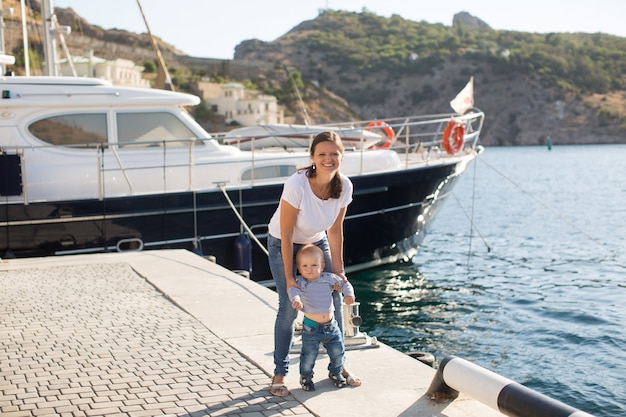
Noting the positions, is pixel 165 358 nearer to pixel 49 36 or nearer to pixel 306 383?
pixel 306 383

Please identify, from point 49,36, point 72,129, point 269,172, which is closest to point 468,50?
point 49,36

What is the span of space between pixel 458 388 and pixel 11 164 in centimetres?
799

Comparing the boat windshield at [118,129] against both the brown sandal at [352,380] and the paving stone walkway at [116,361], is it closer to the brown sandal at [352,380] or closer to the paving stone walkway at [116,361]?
the paving stone walkway at [116,361]

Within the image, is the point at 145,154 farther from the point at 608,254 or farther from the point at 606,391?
the point at 608,254

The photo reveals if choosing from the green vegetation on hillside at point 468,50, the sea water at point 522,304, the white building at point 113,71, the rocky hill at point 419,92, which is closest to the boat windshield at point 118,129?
the sea water at point 522,304

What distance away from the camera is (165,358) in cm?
585

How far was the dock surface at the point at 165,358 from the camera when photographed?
4.85 m

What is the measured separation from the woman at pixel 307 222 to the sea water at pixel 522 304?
438 centimetres

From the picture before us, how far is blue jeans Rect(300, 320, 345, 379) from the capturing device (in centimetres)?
503

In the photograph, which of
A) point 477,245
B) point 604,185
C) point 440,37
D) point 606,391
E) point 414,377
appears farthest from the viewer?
point 440,37

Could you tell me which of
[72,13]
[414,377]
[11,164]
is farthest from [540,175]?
[72,13]

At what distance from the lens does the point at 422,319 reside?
1222 centimetres

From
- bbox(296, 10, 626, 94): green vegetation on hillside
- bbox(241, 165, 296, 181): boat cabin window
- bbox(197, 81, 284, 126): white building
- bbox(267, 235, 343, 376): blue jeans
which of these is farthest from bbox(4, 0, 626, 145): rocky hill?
bbox(267, 235, 343, 376): blue jeans

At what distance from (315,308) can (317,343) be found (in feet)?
0.77
